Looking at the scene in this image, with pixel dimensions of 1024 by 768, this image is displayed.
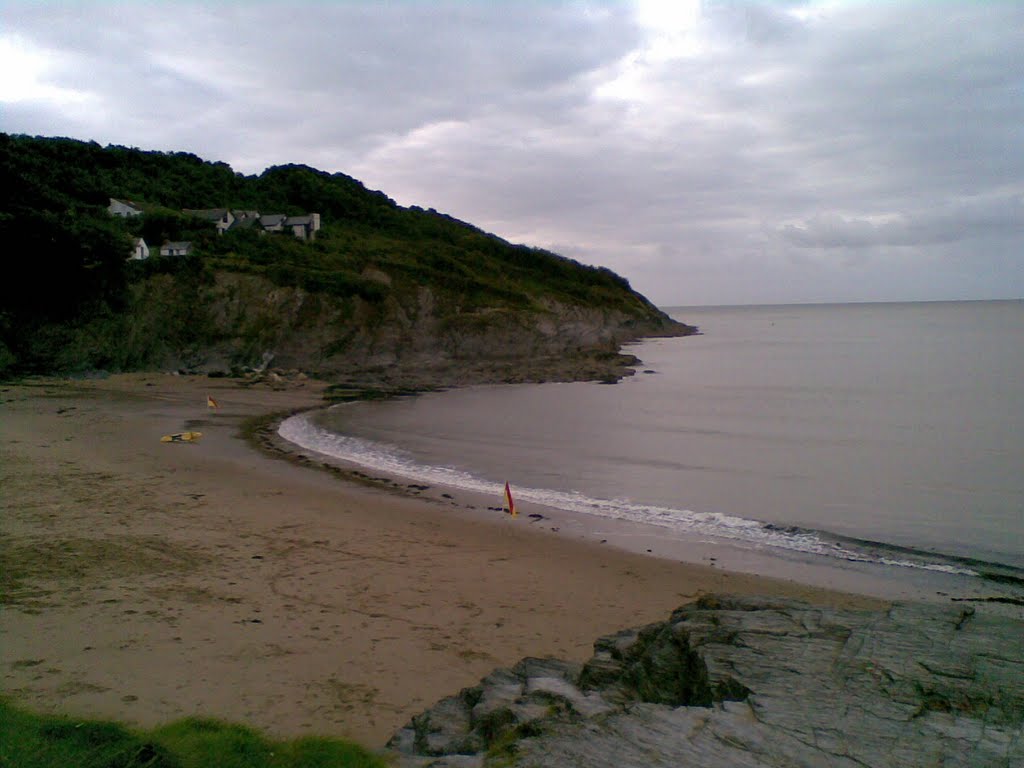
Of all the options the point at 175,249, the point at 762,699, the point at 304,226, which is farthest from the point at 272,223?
the point at 762,699

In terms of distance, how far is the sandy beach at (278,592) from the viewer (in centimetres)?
664

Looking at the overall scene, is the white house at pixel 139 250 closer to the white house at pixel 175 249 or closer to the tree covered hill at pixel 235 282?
the tree covered hill at pixel 235 282

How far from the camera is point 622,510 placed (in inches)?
608

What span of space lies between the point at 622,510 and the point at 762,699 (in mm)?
10250

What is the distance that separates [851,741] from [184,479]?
49.7ft

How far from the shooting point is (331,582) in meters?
9.87

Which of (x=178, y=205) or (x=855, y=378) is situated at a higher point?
(x=178, y=205)

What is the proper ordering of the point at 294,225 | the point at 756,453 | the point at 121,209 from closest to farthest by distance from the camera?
the point at 756,453 → the point at 121,209 → the point at 294,225

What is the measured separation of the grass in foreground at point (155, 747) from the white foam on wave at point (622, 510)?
10308 millimetres

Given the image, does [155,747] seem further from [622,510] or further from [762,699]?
[622,510]

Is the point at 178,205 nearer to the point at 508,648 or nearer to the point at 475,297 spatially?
the point at 475,297

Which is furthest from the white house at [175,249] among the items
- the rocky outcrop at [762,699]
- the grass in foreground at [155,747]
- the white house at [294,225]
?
the rocky outcrop at [762,699]

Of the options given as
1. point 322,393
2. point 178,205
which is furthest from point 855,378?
point 178,205

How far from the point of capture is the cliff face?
39.0 metres
